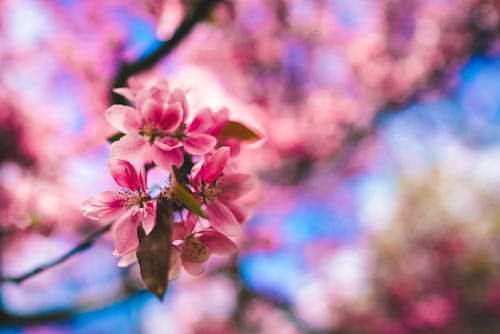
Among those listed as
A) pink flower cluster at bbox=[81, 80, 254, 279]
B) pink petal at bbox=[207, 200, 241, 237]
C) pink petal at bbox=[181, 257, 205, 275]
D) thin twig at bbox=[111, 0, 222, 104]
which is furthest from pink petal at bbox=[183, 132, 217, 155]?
thin twig at bbox=[111, 0, 222, 104]

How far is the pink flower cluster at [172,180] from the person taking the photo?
732mm

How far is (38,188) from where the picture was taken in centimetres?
233

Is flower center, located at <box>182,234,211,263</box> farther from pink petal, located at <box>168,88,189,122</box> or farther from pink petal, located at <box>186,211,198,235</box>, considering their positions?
pink petal, located at <box>168,88,189,122</box>

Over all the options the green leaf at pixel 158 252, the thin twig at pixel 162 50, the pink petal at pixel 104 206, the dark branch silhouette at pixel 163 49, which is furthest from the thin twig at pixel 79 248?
the thin twig at pixel 162 50

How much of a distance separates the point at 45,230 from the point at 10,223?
0.57 feet

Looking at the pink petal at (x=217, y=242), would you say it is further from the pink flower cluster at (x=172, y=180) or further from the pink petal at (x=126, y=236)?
the pink petal at (x=126, y=236)

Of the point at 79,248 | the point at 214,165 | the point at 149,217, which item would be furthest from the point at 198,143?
the point at 79,248

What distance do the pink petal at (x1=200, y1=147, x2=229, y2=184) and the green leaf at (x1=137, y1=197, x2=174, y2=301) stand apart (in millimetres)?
93

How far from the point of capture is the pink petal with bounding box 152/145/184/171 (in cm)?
73

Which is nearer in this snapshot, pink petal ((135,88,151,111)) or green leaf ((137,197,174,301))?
green leaf ((137,197,174,301))

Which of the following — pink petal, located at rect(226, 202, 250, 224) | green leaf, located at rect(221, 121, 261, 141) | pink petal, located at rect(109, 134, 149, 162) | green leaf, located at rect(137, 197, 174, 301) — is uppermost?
green leaf, located at rect(221, 121, 261, 141)

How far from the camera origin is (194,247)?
76 centimetres

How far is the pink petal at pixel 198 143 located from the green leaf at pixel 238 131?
0.31 ft

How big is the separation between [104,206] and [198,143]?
209 mm
